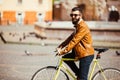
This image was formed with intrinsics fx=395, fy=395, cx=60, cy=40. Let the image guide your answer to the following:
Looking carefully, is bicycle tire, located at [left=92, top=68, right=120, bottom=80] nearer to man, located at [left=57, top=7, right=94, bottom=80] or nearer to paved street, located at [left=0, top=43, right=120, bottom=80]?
man, located at [left=57, top=7, right=94, bottom=80]

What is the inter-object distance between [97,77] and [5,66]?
4533 mm

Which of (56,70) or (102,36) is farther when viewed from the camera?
(102,36)

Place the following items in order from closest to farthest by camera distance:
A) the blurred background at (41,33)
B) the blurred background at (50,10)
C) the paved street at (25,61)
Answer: the paved street at (25,61) → the blurred background at (41,33) → the blurred background at (50,10)

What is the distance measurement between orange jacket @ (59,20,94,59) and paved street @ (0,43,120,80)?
273 centimetres

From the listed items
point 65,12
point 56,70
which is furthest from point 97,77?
point 65,12

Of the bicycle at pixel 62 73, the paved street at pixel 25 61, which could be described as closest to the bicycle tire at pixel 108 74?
the bicycle at pixel 62 73

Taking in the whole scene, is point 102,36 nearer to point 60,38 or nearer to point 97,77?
point 60,38

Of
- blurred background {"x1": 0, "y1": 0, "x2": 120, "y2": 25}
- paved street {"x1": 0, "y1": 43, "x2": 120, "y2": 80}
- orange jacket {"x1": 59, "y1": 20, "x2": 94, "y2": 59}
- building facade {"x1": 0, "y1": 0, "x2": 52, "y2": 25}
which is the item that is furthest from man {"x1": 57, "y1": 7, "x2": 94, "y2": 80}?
building facade {"x1": 0, "y1": 0, "x2": 52, "y2": 25}

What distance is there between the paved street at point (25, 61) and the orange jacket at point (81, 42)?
2731 mm

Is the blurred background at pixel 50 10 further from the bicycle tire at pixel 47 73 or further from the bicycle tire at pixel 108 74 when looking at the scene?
the bicycle tire at pixel 108 74

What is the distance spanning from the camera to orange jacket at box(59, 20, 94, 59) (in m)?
5.54

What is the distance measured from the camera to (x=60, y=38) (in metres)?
17.6

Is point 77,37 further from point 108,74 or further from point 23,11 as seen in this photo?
point 23,11

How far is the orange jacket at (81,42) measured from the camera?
18.2 feet
